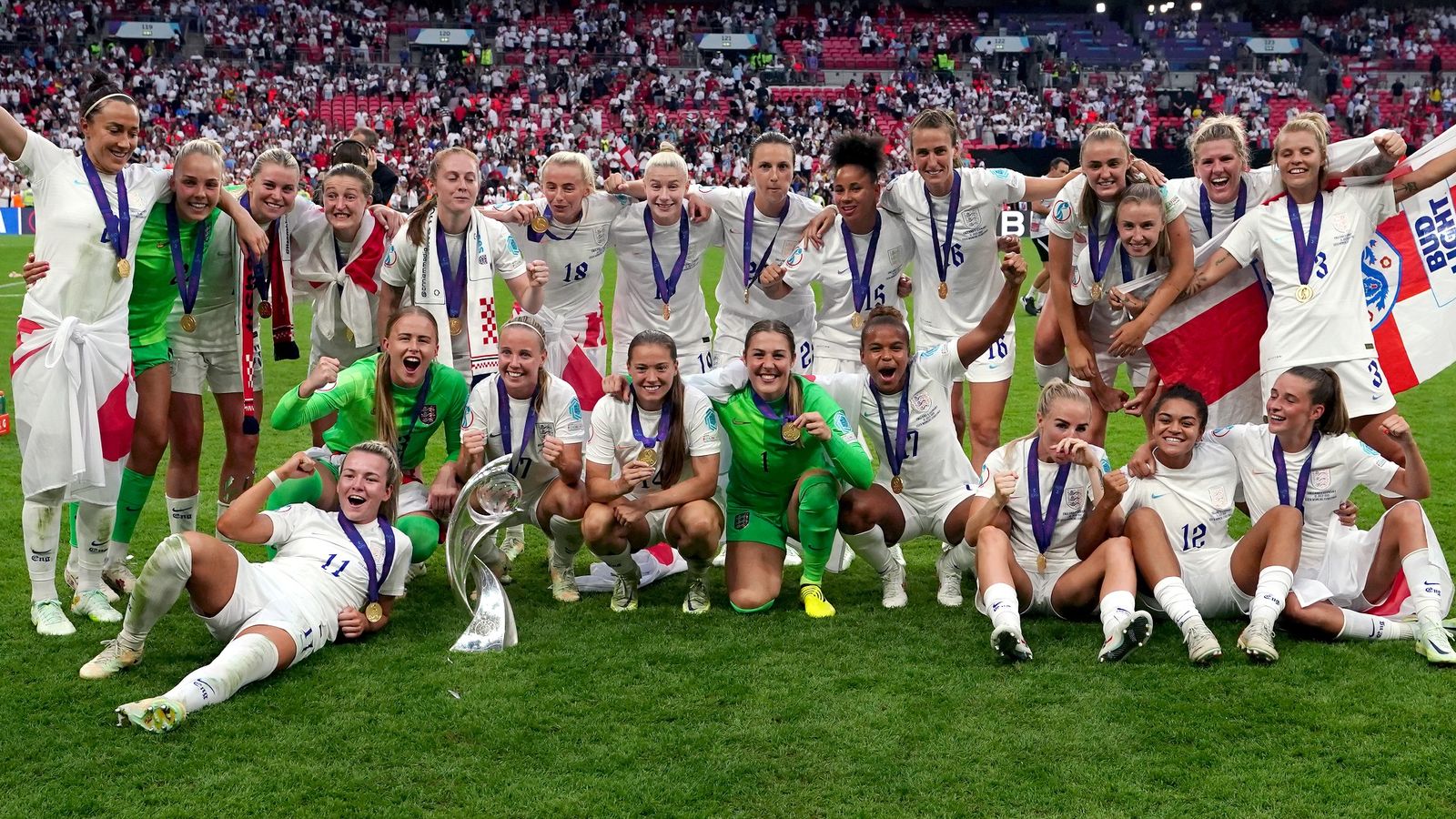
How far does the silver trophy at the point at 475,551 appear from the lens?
4789mm

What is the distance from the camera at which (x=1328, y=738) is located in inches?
149

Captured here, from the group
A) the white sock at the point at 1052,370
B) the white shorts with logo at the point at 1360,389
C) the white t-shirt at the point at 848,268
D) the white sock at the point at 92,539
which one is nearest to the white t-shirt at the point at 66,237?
the white sock at the point at 92,539

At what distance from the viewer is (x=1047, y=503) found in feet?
16.0

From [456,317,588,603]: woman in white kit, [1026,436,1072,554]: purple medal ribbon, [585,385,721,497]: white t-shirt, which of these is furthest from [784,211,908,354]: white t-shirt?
[1026,436,1072,554]: purple medal ribbon

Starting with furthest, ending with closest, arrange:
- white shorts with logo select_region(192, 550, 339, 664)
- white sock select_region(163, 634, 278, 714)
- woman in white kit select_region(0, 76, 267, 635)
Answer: woman in white kit select_region(0, 76, 267, 635) → white shorts with logo select_region(192, 550, 339, 664) → white sock select_region(163, 634, 278, 714)

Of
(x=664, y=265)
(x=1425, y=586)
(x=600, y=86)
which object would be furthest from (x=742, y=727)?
(x=600, y=86)

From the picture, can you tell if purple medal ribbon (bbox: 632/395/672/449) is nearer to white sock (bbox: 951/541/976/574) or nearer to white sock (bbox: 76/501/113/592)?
white sock (bbox: 951/541/976/574)

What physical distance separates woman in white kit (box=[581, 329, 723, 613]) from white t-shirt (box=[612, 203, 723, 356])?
4.53 feet

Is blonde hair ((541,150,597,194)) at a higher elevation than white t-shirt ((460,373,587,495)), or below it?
higher

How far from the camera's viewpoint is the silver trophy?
4.79 metres

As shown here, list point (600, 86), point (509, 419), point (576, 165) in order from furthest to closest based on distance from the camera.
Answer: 1. point (600, 86)
2. point (576, 165)
3. point (509, 419)

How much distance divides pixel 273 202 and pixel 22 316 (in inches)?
49.3

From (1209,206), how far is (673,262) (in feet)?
8.53

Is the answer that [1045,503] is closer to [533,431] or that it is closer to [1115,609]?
[1115,609]
